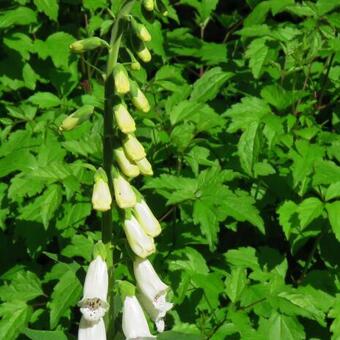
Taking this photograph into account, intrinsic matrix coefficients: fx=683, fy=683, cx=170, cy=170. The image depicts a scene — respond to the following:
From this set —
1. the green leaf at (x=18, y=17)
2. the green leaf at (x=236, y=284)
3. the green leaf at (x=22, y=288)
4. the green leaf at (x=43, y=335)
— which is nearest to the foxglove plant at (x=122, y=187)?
the green leaf at (x=43, y=335)

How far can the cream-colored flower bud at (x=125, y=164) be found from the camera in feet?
7.62

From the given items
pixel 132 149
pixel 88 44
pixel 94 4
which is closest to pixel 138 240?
pixel 132 149

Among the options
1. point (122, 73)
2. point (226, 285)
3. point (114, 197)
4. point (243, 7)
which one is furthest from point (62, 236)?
point (243, 7)

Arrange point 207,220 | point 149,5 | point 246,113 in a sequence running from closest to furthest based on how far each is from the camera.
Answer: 1. point 149,5
2. point 207,220
3. point 246,113

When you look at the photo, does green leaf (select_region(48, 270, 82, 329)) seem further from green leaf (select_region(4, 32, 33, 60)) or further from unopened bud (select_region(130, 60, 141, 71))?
green leaf (select_region(4, 32, 33, 60))

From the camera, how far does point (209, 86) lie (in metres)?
3.71

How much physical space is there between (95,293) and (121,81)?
2.37ft

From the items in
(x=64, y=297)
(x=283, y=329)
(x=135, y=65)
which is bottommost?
(x=283, y=329)

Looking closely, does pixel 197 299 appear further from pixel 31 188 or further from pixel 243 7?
pixel 243 7

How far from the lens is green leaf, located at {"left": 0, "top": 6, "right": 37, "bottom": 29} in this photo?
148 inches

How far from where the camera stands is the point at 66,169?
312cm

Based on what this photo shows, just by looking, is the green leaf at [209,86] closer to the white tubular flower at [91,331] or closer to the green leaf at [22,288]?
the green leaf at [22,288]

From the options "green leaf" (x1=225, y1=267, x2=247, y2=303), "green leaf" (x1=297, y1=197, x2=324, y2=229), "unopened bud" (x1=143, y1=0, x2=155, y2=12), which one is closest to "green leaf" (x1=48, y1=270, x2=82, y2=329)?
"green leaf" (x1=225, y1=267, x2=247, y2=303)

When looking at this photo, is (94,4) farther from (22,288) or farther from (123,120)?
(123,120)
